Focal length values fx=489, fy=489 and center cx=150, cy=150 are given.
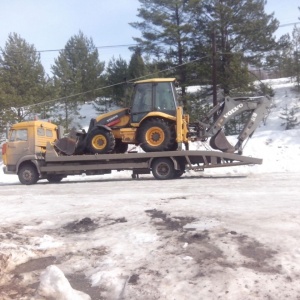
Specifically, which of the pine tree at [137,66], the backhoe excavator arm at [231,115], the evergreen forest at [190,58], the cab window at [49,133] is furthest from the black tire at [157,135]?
the pine tree at [137,66]

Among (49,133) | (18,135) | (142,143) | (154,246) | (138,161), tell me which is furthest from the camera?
(49,133)

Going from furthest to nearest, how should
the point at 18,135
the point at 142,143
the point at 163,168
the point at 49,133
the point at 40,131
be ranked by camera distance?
the point at 49,133
the point at 40,131
the point at 18,135
the point at 142,143
the point at 163,168

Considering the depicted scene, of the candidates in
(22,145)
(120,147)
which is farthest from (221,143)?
(22,145)

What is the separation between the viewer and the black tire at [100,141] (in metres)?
16.7

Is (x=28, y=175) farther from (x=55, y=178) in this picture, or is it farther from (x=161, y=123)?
(x=161, y=123)

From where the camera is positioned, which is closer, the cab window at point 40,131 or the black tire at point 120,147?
the black tire at point 120,147

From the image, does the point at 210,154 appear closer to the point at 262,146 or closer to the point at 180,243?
the point at 262,146

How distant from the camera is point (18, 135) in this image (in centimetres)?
1752

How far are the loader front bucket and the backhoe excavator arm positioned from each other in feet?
15.2

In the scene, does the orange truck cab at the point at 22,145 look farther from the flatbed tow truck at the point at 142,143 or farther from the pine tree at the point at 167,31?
the pine tree at the point at 167,31

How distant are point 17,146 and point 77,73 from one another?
2749 cm

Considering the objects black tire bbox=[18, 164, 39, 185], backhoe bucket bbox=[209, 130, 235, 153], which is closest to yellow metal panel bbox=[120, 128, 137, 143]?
backhoe bucket bbox=[209, 130, 235, 153]

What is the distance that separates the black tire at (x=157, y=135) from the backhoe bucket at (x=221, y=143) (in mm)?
1447

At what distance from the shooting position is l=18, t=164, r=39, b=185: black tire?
17203 mm
